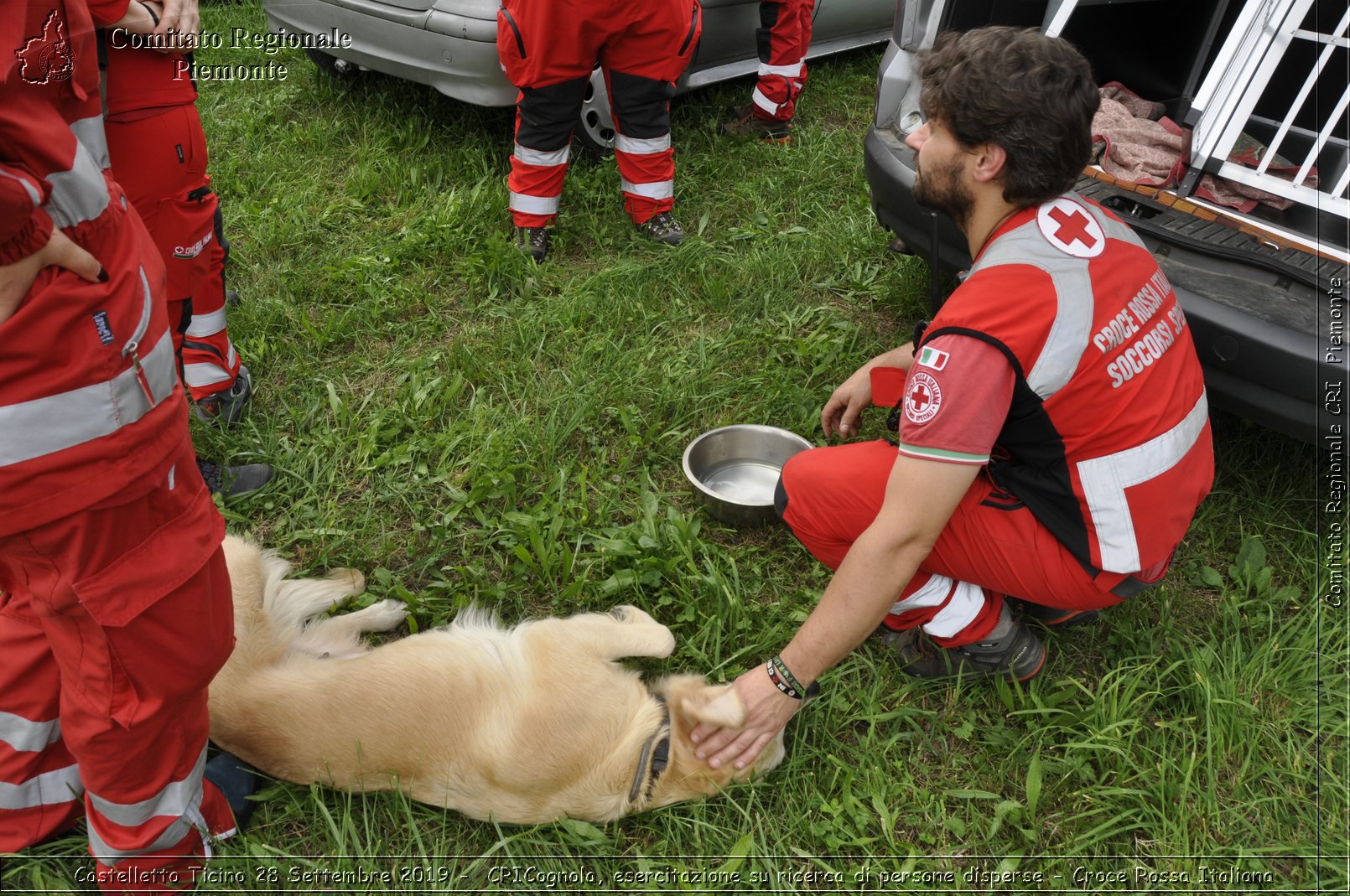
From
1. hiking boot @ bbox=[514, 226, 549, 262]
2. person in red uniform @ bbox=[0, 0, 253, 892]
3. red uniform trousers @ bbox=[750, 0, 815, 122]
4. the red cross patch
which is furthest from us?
red uniform trousers @ bbox=[750, 0, 815, 122]

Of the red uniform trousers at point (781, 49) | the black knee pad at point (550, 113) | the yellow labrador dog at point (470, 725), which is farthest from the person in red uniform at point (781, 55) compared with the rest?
the yellow labrador dog at point (470, 725)

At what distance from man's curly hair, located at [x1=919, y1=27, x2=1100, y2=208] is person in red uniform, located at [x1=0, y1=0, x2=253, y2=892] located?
174 centimetres

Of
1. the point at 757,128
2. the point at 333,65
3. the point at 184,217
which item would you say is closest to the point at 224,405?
the point at 184,217

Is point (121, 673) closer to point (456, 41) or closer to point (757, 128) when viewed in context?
point (456, 41)

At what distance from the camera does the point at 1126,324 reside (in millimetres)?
1888

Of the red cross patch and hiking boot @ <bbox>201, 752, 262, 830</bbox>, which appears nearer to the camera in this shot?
the red cross patch

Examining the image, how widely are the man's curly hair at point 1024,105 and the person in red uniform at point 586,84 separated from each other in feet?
6.86

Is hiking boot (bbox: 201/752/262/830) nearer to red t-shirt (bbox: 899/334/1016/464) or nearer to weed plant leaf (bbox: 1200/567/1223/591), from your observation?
red t-shirt (bbox: 899/334/1016/464)

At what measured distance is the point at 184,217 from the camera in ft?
8.52

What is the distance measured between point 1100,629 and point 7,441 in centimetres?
271

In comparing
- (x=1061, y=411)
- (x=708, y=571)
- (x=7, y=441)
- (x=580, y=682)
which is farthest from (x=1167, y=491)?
(x=7, y=441)

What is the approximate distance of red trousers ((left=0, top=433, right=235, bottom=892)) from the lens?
1.54 metres

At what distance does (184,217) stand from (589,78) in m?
1.92

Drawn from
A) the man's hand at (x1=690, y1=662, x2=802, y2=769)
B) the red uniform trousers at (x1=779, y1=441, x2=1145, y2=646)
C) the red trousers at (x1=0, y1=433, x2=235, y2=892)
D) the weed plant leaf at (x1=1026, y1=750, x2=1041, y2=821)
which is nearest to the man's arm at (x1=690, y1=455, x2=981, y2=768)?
the man's hand at (x1=690, y1=662, x2=802, y2=769)
